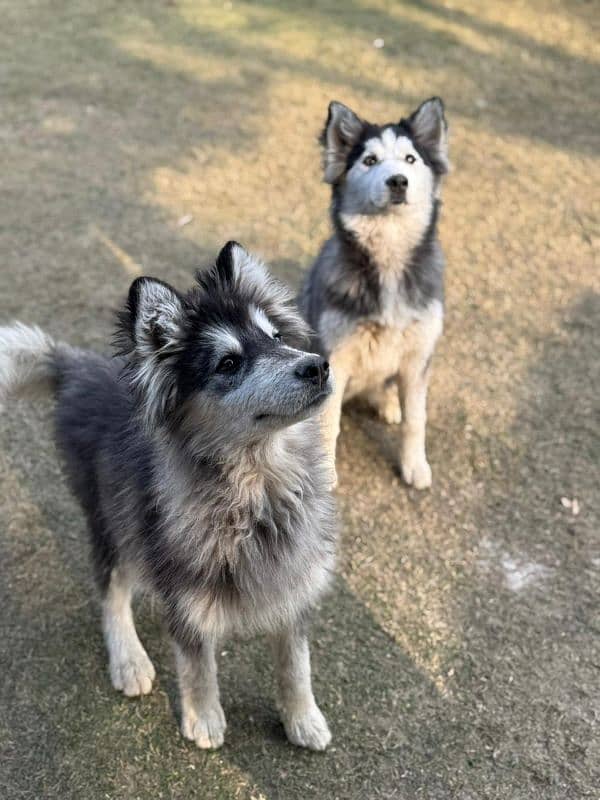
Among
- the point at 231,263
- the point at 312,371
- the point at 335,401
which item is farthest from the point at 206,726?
the point at 231,263

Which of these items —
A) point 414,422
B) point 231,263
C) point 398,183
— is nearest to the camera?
point 231,263

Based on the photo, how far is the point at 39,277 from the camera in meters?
5.80

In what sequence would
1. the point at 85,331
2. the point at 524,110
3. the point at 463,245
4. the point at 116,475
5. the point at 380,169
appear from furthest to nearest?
the point at 524,110 → the point at 463,245 → the point at 85,331 → the point at 380,169 → the point at 116,475

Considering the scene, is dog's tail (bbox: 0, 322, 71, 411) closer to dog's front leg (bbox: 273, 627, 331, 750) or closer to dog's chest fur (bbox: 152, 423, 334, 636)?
dog's chest fur (bbox: 152, 423, 334, 636)

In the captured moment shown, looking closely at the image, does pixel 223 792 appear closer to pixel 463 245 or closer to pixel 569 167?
pixel 463 245

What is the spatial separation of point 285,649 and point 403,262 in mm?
2019

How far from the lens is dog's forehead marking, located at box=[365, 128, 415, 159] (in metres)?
4.00

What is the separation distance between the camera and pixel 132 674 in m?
3.32

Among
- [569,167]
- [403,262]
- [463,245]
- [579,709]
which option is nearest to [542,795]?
[579,709]

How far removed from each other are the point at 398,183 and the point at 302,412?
1.86 metres

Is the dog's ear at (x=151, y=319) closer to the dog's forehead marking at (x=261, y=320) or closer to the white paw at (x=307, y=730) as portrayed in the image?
the dog's forehead marking at (x=261, y=320)

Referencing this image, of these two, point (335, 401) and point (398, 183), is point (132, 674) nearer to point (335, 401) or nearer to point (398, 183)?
point (335, 401)

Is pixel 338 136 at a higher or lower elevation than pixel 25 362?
higher

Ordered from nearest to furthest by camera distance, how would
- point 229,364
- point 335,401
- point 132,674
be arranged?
point 229,364
point 132,674
point 335,401
